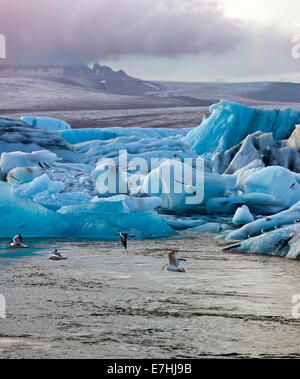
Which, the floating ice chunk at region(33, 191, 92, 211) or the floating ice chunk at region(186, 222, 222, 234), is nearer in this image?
the floating ice chunk at region(186, 222, 222, 234)

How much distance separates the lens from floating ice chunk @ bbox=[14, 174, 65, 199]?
1574 cm

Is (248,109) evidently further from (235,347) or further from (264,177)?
(235,347)

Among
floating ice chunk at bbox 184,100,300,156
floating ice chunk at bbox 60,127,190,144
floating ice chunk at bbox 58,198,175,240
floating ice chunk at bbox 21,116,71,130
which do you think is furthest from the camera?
floating ice chunk at bbox 21,116,71,130

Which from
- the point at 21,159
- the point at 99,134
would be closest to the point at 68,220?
the point at 21,159

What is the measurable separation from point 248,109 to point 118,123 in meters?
43.6

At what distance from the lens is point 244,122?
28000mm

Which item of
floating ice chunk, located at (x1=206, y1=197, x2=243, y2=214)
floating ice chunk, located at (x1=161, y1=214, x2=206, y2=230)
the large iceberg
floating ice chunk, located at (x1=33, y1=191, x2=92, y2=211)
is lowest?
floating ice chunk, located at (x1=161, y1=214, x2=206, y2=230)

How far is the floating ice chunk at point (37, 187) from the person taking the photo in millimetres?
15742

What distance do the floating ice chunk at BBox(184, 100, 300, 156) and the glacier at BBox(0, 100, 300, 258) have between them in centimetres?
4

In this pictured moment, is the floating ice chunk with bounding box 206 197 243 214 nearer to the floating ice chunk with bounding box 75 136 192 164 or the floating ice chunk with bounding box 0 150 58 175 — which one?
the floating ice chunk with bounding box 0 150 58 175

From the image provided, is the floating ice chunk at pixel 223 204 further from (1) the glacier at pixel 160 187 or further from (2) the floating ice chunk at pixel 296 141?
(2) the floating ice chunk at pixel 296 141

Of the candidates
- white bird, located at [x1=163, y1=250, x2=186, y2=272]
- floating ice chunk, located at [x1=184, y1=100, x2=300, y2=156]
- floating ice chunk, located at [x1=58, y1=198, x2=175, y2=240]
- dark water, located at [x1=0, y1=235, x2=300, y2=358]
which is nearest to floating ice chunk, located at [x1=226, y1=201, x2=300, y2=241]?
dark water, located at [x1=0, y1=235, x2=300, y2=358]

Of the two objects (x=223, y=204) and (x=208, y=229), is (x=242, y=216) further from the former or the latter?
(x=223, y=204)

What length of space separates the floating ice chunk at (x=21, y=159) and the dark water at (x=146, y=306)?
7.40 metres
